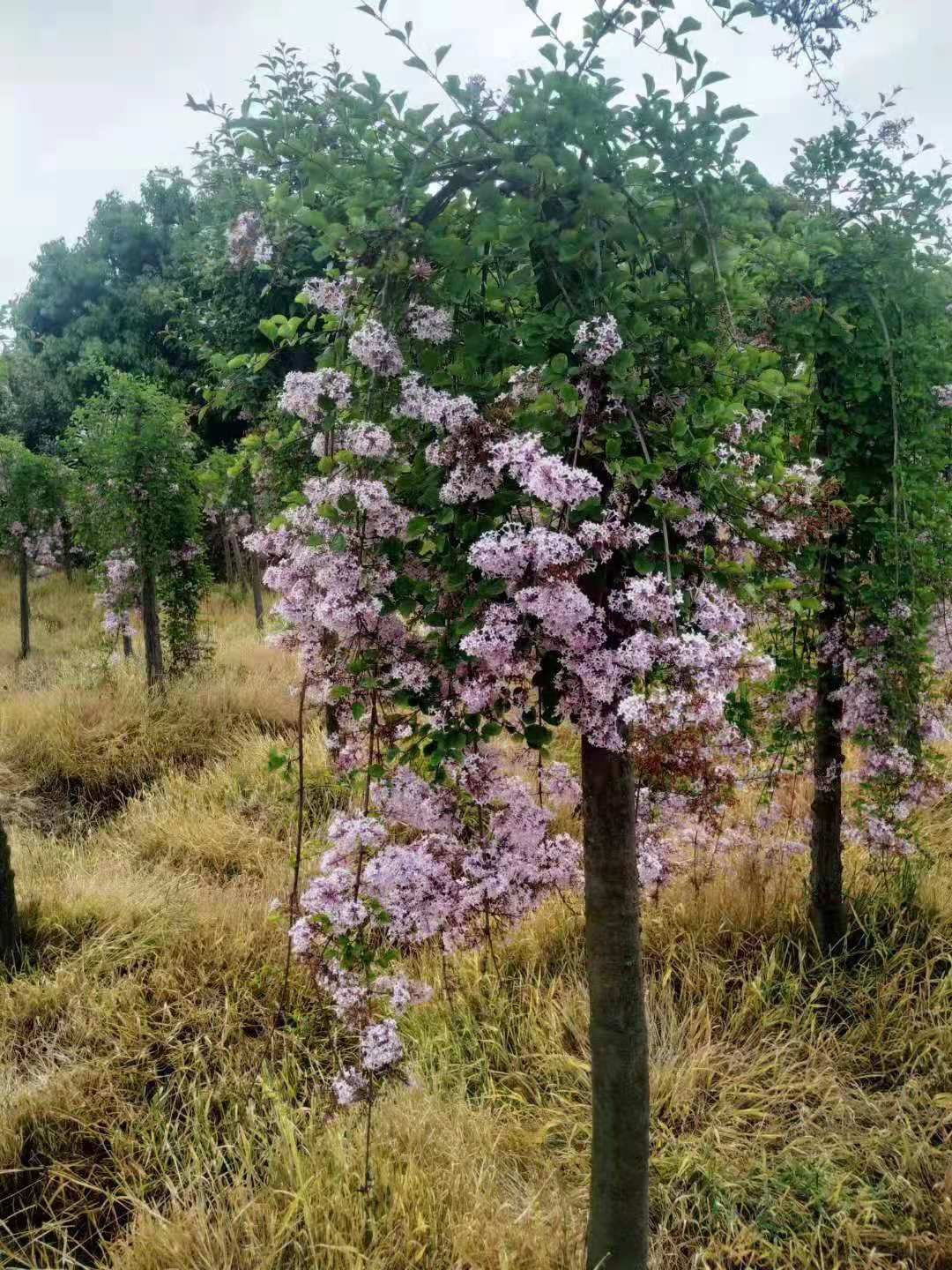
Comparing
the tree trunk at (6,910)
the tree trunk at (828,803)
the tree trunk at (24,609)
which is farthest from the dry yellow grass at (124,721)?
the tree trunk at (828,803)

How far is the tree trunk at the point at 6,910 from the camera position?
14.4 ft

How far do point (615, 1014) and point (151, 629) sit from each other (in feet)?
26.3

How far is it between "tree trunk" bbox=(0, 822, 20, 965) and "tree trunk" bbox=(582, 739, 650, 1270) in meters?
3.28

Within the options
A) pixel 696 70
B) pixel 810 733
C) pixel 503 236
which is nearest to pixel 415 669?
pixel 503 236

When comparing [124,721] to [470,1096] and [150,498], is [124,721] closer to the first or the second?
[150,498]

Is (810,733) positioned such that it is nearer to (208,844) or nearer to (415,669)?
(415,669)

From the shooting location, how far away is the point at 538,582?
168 cm

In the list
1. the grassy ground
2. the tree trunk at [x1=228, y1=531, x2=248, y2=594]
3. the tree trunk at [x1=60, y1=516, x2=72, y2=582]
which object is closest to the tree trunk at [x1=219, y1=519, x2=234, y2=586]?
the tree trunk at [x1=228, y1=531, x2=248, y2=594]

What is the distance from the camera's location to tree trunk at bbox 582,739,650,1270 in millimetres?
2148

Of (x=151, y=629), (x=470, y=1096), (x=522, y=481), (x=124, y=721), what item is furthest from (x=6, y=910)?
(x=151, y=629)

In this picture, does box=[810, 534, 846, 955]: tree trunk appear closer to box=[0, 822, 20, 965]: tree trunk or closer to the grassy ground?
the grassy ground

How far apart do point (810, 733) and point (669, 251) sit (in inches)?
111

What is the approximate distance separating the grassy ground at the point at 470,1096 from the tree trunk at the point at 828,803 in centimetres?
18

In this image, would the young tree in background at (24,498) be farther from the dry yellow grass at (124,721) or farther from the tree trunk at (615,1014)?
the tree trunk at (615,1014)
